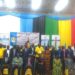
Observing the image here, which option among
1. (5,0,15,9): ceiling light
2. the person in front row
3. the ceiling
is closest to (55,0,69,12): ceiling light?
the ceiling

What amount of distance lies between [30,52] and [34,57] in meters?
0.36

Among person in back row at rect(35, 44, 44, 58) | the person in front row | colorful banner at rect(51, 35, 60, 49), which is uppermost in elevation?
colorful banner at rect(51, 35, 60, 49)

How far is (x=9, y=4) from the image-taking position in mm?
8875

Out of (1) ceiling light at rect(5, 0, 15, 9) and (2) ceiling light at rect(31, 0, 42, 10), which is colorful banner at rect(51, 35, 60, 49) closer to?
(2) ceiling light at rect(31, 0, 42, 10)

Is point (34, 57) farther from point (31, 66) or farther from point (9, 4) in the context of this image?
point (9, 4)

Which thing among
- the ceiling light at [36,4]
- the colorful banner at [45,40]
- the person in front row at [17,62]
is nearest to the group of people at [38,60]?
the person in front row at [17,62]

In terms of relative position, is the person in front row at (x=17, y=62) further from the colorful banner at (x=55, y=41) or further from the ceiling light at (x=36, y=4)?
the ceiling light at (x=36, y=4)

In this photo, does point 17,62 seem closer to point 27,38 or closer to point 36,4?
point 27,38

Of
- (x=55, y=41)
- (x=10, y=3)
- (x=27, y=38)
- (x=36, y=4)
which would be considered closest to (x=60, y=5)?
(x=36, y=4)

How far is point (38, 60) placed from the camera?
7160mm

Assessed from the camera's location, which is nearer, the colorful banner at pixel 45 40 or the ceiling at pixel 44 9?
the colorful banner at pixel 45 40

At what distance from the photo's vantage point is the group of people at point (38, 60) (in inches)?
275

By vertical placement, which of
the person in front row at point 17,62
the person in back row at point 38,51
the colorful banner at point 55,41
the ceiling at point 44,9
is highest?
the ceiling at point 44,9

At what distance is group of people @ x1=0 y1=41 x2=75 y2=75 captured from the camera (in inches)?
275
